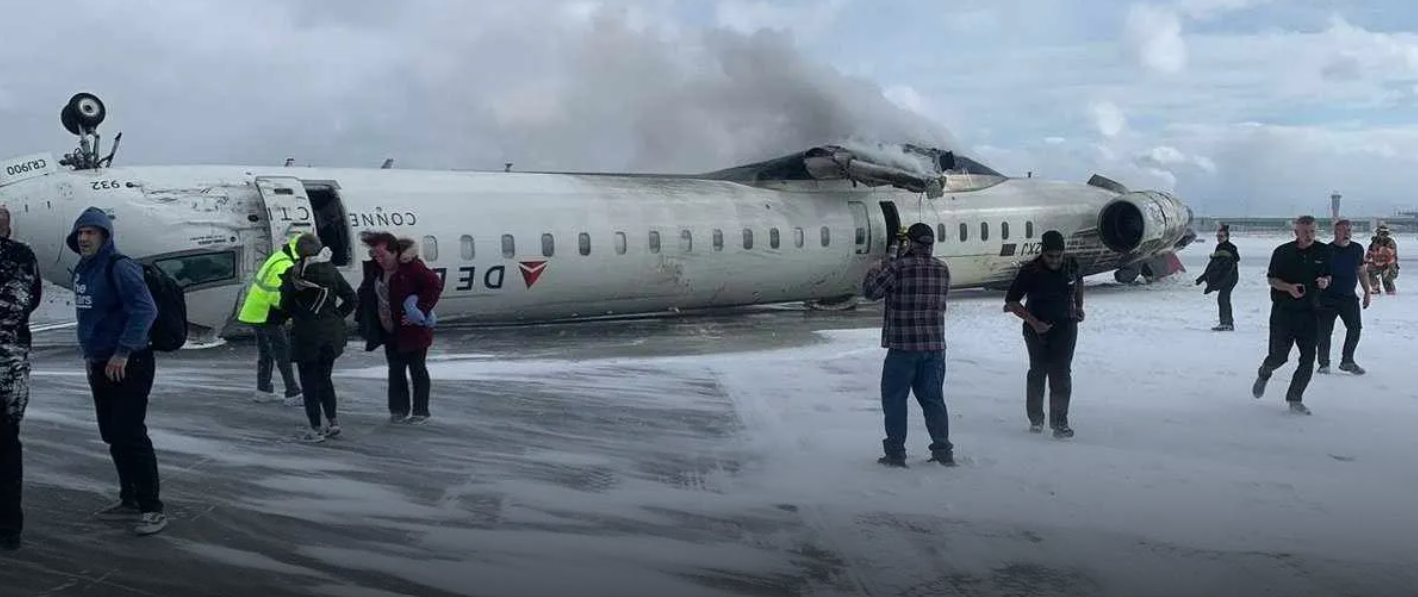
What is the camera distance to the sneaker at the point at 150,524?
5754 millimetres

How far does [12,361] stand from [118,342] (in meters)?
0.47

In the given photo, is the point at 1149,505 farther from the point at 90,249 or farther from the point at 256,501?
the point at 90,249

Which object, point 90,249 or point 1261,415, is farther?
point 1261,415

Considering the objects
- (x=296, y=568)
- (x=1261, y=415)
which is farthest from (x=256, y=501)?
(x=1261, y=415)

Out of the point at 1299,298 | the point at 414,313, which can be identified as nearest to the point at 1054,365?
the point at 1299,298

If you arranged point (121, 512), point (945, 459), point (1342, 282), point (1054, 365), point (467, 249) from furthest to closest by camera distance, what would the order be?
point (467, 249), point (1342, 282), point (1054, 365), point (945, 459), point (121, 512)

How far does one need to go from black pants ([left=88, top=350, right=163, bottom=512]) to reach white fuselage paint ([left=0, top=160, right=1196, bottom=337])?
8.09 metres

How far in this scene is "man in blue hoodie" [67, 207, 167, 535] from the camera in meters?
5.64

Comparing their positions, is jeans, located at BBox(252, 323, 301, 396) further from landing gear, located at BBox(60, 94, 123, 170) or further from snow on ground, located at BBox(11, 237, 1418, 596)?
landing gear, located at BBox(60, 94, 123, 170)

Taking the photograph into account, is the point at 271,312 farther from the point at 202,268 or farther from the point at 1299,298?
the point at 1299,298

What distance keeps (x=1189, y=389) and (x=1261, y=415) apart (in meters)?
1.31

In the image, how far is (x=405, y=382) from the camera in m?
8.95

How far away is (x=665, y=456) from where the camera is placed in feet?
25.3

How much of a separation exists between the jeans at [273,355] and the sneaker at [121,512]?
10.5ft
